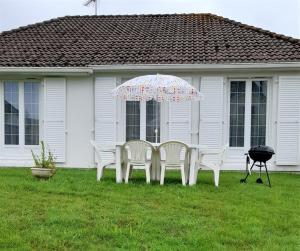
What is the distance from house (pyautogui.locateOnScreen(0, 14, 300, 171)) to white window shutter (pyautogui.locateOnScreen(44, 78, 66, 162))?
0.09 ft

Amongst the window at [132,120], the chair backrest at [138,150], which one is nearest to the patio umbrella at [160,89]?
the chair backrest at [138,150]

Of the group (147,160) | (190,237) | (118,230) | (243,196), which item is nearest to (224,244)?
(190,237)

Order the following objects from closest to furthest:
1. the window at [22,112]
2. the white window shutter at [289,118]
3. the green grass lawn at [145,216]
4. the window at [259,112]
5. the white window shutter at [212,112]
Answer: the green grass lawn at [145,216] → the white window shutter at [289,118] → the white window shutter at [212,112] → the window at [259,112] → the window at [22,112]

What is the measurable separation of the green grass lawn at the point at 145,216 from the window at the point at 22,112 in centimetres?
358

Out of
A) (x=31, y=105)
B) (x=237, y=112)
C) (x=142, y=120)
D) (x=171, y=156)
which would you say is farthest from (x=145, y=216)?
(x=31, y=105)

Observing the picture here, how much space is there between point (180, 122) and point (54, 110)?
3.58m

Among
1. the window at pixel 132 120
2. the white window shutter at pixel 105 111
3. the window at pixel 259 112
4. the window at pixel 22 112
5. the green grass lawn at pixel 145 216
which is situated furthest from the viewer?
the window at pixel 22 112

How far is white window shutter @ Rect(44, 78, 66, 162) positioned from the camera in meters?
12.0

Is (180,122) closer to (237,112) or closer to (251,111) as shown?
(237,112)

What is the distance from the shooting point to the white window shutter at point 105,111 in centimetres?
1186

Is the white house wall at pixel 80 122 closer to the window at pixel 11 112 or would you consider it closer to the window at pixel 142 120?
the window at pixel 142 120

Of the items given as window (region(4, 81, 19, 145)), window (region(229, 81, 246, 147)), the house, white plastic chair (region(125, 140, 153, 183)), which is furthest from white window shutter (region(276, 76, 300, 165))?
window (region(4, 81, 19, 145))

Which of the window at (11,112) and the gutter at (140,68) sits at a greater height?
the gutter at (140,68)

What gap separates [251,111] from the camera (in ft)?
38.4
